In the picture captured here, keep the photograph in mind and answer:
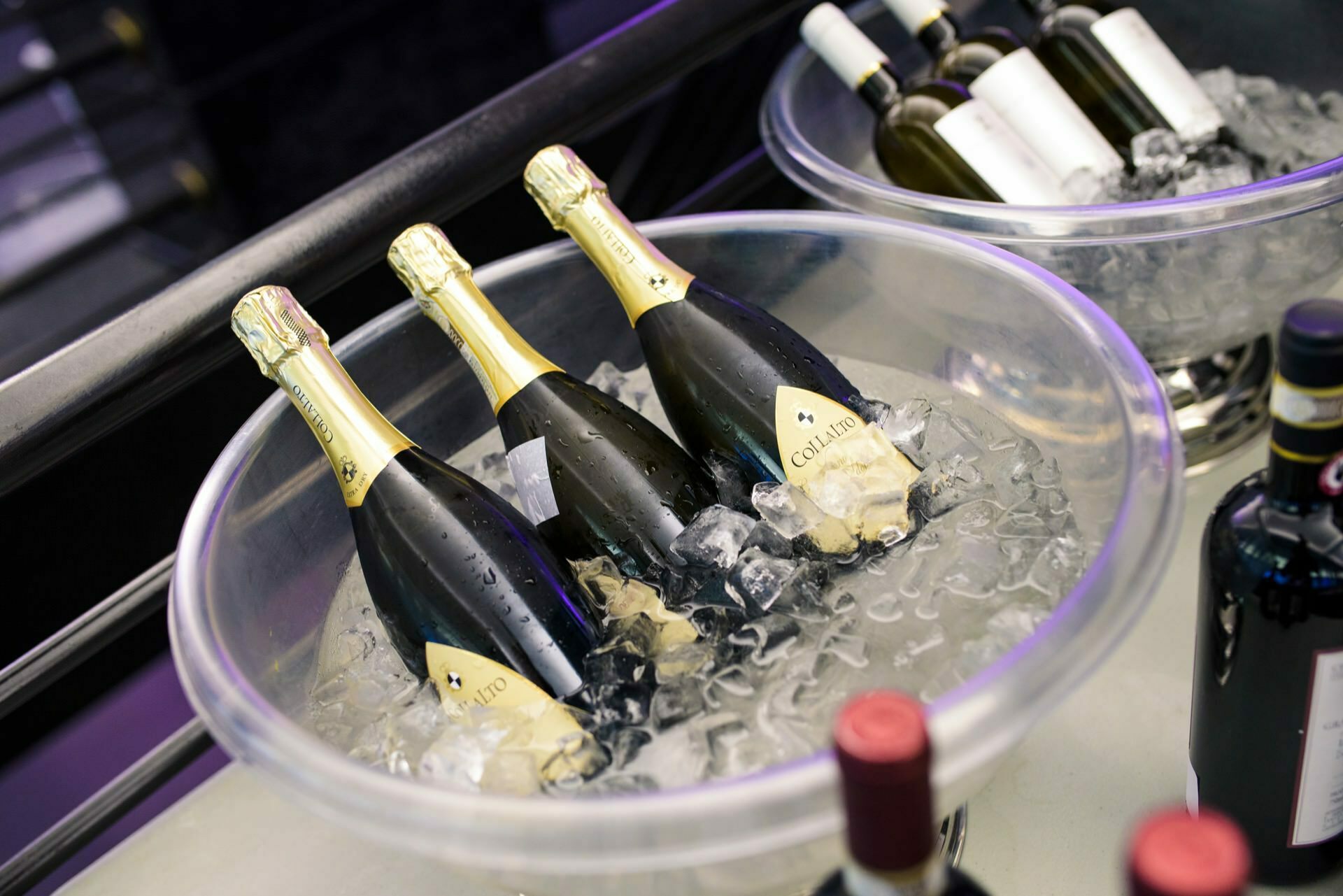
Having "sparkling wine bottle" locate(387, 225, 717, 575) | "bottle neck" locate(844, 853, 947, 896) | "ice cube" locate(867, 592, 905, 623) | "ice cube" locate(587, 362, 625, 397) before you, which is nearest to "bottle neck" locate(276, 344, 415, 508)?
"sparkling wine bottle" locate(387, 225, 717, 575)

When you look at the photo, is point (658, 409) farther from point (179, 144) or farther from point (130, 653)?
point (179, 144)

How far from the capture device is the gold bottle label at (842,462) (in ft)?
2.70

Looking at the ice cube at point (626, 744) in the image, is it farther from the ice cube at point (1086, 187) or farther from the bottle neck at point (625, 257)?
the ice cube at point (1086, 187)

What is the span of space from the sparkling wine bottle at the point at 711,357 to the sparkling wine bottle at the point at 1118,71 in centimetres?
52

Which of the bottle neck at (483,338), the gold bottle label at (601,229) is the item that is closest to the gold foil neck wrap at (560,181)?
the gold bottle label at (601,229)

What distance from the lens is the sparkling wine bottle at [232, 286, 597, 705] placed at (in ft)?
2.70

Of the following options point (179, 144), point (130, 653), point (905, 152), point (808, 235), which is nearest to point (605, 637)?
point (808, 235)

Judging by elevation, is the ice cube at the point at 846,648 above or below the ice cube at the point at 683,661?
below

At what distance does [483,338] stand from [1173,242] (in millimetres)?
576

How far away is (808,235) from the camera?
3.15 feet

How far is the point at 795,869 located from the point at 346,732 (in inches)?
13.6

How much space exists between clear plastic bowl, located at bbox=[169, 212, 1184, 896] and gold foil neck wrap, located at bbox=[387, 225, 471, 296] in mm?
61

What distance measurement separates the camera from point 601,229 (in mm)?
958

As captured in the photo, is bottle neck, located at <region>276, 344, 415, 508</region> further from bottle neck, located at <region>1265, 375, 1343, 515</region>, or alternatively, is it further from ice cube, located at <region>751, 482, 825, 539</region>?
bottle neck, located at <region>1265, 375, 1343, 515</region>
